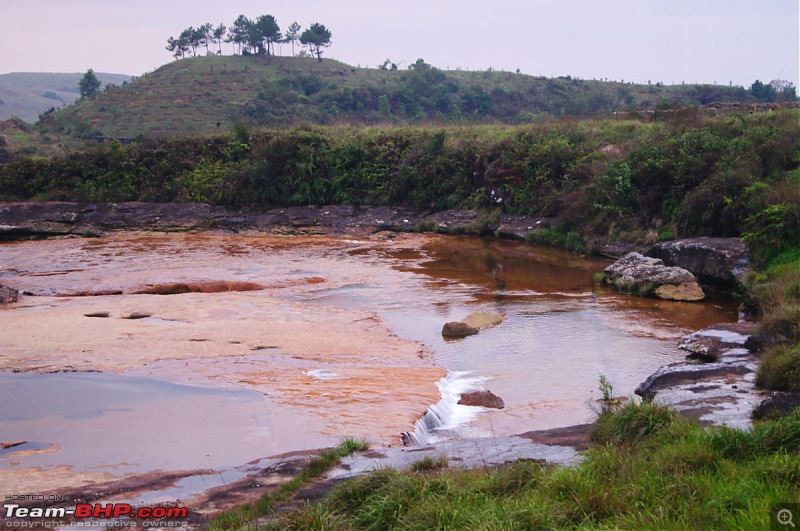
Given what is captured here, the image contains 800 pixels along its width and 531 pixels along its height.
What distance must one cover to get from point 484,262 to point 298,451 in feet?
48.7

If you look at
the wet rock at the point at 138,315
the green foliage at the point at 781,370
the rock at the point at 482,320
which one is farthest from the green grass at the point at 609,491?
the wet rock at the point at 138,315

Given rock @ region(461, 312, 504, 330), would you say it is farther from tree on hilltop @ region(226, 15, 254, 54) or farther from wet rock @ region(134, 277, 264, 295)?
tree on hilltop @ region(226, 15, 254, 54)

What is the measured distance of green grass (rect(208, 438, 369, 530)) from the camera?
5.90 m

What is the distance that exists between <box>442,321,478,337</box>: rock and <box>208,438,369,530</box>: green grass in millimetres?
5894

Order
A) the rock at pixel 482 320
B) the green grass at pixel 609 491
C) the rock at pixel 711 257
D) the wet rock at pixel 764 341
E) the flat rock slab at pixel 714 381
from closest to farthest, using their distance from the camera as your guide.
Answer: the green grass at pixel 609 491 < the flat rock slab at pixel 714 381 < the wet rock at pixel 764 341 < the rock at pixel 482 320 < the rock at pixel 711 257

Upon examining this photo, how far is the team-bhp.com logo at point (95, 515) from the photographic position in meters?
A: 6.20

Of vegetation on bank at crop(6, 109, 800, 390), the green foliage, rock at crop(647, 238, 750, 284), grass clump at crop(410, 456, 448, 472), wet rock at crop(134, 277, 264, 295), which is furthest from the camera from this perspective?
vegetation on bank at crop(6, 109, 800, 390)

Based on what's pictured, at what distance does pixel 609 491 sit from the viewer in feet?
18.0

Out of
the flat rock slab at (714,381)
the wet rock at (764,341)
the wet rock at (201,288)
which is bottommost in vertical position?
the wet rock at (201,288)

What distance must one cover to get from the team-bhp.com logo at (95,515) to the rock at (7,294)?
1178 cm

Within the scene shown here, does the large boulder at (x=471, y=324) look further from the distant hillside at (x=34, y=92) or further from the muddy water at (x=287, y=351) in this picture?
the distant hillside at (x=34, y=92)

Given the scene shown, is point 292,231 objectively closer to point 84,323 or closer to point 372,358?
point 84,323

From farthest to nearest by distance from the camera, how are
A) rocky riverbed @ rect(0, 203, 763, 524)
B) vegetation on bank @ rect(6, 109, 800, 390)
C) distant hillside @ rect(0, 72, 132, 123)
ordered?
distant hillside @ rect(0, 72, 132, 123)
vegetation on bank @ rect(6, 109, 800, 390)
rocky riverbed @ rect(0, 203, 763, 524)

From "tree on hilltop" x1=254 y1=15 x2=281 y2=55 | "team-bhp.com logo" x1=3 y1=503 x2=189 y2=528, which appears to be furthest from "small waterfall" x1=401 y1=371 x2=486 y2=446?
"tree on hilltop" x1=254 y1=15 x2=281 y2=55
